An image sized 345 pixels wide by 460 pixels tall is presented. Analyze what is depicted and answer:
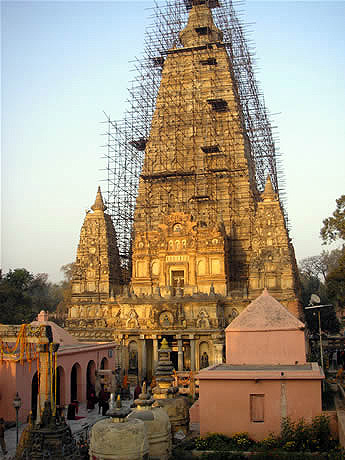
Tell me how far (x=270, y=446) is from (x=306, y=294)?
47.3 m

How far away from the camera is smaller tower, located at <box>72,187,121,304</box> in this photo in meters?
41.7

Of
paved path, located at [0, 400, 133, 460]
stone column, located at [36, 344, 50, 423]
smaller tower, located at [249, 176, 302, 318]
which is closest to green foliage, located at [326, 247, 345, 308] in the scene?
smaller tower, located at [249, 176, 302, 318]

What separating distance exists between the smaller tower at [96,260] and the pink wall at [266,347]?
809 inches

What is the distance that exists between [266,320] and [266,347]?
3.62 ft

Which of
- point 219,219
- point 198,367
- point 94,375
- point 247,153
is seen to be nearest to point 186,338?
point 198,367

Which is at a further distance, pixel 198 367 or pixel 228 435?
pixel 198 367

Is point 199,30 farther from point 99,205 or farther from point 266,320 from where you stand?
point 266,320

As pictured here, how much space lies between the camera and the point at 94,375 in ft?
99.1

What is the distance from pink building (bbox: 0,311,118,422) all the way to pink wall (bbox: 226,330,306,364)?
7.42 metres

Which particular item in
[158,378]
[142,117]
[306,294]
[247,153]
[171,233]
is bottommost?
[158,378]

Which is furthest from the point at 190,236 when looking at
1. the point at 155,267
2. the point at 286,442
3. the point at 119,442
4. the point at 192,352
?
the point at 119,442

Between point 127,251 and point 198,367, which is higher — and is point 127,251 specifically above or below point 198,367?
above

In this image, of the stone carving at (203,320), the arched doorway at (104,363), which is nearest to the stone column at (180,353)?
the stone carving at (203,320)

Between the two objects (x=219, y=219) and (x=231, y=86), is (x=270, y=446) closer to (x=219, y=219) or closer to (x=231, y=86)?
(x=219, y=219)
